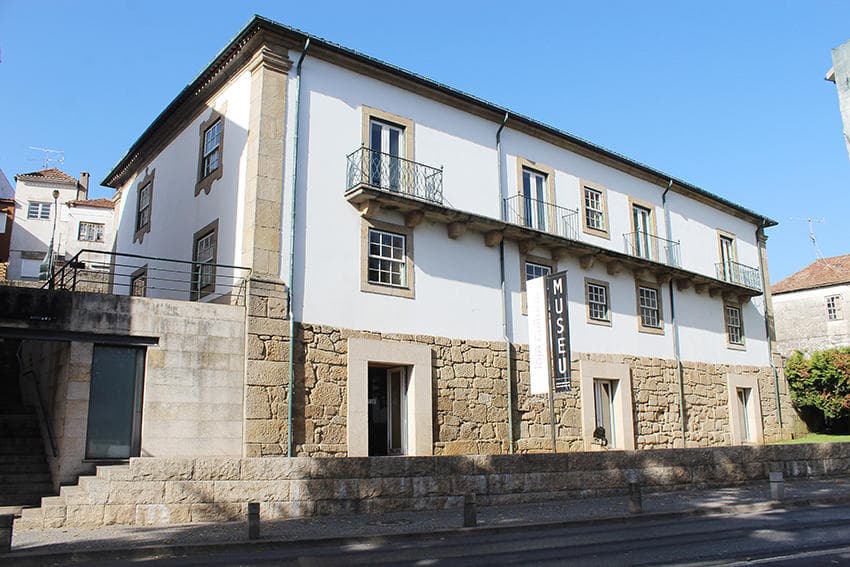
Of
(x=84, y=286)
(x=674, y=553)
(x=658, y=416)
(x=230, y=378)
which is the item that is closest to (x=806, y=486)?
(x=658, y=416)

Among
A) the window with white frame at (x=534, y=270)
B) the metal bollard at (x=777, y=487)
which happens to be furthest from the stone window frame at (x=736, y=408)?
the metal bollard at (x=777, y=487)

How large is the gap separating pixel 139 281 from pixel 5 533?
1247cm

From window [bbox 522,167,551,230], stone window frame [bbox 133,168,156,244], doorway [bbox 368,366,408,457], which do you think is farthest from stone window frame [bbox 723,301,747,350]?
stone window frame [bbox 133,168,156,244]

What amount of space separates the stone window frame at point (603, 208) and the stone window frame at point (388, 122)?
6.38 meters

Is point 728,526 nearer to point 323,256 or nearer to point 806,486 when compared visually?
point 806,486

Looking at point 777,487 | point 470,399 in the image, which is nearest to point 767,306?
point 777,487

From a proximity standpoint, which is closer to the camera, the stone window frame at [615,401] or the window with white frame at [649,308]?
the stone window frame at [615,401]

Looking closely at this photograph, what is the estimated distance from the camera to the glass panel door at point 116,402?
42.0 ft

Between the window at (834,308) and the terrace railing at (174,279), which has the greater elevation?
the window at (834,308)

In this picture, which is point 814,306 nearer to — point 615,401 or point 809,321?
point 809,321

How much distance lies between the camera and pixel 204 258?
56.9 feet

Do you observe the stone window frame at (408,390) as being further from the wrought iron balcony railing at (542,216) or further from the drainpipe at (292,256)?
the wrought iron balcony railing at (542,216)

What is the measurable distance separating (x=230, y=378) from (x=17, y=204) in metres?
40.5

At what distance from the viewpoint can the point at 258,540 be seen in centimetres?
962
